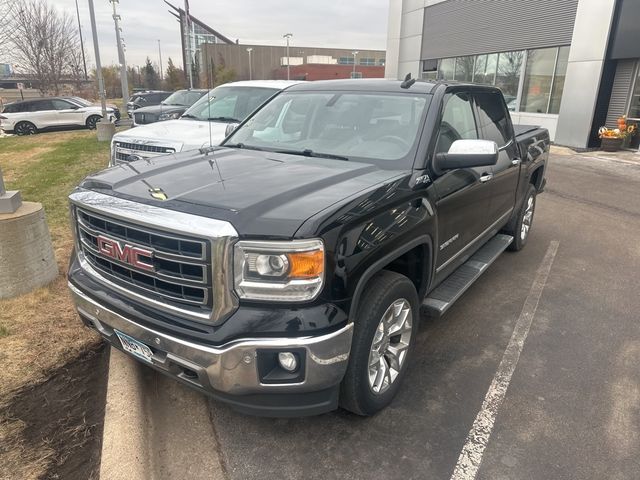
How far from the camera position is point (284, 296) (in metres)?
2.26

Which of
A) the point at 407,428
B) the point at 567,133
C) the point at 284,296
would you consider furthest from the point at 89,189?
the point at 567,133

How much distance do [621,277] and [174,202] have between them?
16.3 feet

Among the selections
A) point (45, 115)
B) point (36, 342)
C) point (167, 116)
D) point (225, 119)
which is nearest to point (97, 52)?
point (45, 115)

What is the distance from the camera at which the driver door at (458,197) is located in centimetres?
337

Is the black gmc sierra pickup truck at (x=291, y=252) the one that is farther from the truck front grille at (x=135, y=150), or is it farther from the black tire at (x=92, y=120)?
the black tire at (x=92, y=120)

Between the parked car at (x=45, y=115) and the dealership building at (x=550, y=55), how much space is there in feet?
53.1

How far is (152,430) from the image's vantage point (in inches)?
111

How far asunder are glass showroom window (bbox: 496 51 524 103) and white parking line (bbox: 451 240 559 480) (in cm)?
1651

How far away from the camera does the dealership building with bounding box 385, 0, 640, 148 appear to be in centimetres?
1491

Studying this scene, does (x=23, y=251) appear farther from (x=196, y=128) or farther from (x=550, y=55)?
(x=550, y=55)

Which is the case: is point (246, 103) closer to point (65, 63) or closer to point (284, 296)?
point (284, 296)

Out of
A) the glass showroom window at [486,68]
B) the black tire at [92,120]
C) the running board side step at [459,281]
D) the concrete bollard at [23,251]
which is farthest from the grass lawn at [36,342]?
the glass showroom window at [486,68]

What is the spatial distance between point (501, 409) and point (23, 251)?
384 cm

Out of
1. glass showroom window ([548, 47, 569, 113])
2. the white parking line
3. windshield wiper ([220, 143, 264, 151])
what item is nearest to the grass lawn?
windshield wiper ([220, 143, 264, 151])
